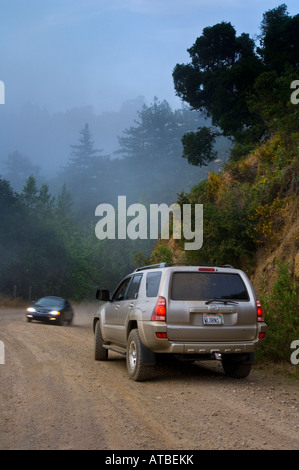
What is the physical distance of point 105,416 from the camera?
5.94 meters

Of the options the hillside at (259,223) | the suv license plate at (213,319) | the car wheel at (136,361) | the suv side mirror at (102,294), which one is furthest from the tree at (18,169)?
the suv license plate at (213,319)

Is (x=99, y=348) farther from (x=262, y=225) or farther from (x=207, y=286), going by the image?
(x=262, y=225)

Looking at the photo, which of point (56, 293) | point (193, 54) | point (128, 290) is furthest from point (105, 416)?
point (56, 293)

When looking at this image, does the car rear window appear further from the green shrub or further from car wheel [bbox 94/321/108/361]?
car wheel [bbox 94/321/108/361]

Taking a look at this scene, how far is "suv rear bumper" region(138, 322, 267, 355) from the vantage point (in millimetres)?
8172

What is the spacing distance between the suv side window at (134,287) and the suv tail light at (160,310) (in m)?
1.14

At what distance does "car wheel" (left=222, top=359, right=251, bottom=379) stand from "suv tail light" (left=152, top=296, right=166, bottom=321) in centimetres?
160

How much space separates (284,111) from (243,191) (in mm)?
4489

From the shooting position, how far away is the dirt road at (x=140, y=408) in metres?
4.95

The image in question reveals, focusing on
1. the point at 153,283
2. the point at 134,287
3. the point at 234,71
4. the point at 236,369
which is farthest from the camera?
the point at 234,71

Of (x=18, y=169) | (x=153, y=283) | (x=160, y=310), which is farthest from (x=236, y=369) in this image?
(x=18, y=169)

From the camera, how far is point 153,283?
8.95m

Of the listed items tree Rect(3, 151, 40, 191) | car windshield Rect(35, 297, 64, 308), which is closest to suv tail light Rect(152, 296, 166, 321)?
car windshield Rect(35, 297, 64, 308)

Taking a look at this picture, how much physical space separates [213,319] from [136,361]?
1473 millimetres
